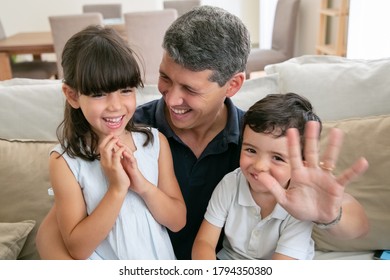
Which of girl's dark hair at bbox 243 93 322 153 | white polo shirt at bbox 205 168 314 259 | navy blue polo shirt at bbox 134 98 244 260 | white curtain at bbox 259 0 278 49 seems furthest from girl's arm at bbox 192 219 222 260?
white curtain at bbox 259 0 278 49

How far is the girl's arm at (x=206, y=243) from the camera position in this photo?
36.3 inches

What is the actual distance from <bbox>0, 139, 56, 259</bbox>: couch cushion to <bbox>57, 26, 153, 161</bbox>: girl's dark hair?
14.4 inches

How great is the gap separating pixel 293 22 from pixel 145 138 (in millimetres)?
3237

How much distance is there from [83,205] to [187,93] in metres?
0.37

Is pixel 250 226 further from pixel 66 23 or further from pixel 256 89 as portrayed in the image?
pixel 66 23

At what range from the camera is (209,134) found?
1137mm

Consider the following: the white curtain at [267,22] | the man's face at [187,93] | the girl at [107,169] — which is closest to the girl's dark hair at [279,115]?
the man's face at [187,93]

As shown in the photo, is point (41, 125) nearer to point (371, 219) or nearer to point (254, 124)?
point (254, 124)

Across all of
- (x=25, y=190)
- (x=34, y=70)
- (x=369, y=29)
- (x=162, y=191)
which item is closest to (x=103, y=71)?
(x=162, y=191)

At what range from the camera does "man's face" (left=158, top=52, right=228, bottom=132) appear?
1.00 m

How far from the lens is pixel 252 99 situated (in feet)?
4.46

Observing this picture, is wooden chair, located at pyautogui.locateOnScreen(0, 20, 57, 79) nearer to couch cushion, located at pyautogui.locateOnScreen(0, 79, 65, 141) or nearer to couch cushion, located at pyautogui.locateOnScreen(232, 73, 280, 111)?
couch cushion, located at pyautogui.locateOnScreen(0, 79, 65, 141)

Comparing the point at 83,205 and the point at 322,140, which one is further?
the point at 322,140

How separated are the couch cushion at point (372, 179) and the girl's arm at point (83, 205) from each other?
2.25ft
